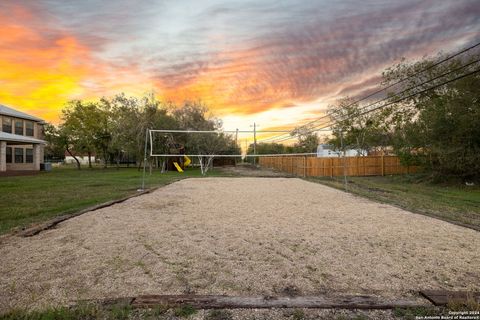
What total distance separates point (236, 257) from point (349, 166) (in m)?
21.1

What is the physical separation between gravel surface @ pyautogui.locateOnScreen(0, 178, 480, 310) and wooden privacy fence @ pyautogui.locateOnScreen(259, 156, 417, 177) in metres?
15.0

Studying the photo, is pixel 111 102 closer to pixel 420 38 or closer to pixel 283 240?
pixel 420 38

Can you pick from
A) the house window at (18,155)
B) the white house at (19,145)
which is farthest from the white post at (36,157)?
the house window at (18,155)

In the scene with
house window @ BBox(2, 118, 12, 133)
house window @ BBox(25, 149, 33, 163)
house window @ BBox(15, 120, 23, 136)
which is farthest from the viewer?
house window @ BBox(15, 120, 23, 136)

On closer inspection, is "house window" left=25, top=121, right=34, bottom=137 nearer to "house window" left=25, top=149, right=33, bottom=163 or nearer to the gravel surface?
"house window" left=25, top=149, right=33, bottom=163

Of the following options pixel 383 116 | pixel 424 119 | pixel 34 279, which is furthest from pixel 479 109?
pixel 34 279

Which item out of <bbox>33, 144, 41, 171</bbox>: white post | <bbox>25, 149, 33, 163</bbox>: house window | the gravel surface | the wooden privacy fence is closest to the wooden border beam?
the gravel surface

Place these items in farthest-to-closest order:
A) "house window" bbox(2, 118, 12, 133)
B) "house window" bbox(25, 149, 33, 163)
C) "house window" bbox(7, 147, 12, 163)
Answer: "house window" bbox(25, 149, 33, 163)
"house window" bbox(2, 118, 12, 133)
"house window" bbox(7, 147, 12, 163)

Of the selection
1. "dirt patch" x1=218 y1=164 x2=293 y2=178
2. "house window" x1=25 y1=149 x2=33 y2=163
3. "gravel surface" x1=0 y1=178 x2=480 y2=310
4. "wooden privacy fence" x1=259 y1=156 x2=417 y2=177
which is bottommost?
"gravel surface" x1=0 y1=178 x2=480 y2=310

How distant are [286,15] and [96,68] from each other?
8490 mm

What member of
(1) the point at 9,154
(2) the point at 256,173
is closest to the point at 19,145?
(1) the point at 9,154

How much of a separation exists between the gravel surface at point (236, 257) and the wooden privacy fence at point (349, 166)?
1505cm

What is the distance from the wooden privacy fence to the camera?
21.2 meters

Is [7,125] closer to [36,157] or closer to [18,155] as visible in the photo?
[18,155]
